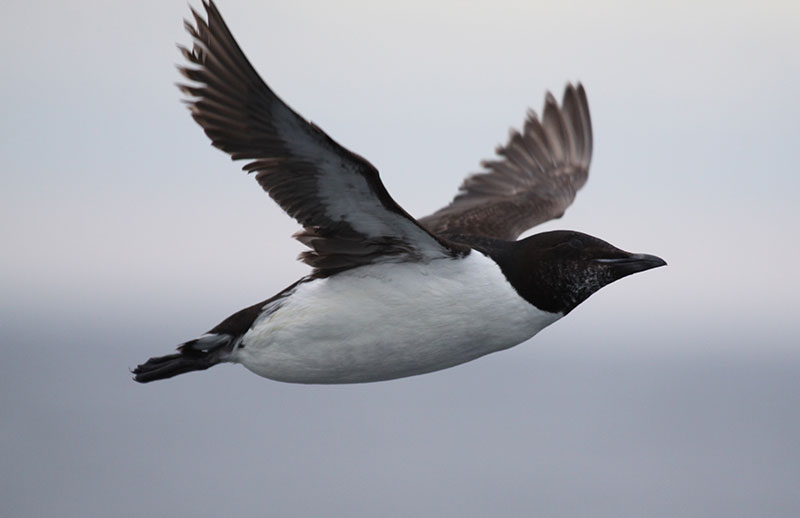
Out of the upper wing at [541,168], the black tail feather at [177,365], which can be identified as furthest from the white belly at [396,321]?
the upper wing at [541,168]

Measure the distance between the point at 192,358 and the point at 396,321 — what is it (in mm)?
1677

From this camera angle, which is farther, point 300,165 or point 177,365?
point 177,365

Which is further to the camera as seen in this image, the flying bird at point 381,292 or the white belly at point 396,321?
the white belly at point 396,321

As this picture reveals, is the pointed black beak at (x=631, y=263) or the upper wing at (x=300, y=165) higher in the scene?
the upper wing at (x=300, y=165)

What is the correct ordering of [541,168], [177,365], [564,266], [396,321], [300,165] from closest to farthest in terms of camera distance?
[300,165]
[396,321]
[564,266]
[177,365]
[541,168]

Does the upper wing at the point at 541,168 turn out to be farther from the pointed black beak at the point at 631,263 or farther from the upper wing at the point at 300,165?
the upper wing at the point at 300,165

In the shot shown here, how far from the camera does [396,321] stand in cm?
745

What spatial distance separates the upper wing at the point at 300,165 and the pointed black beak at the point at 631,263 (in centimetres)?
109

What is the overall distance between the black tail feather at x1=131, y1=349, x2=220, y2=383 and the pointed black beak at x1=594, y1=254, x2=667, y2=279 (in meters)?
2.94

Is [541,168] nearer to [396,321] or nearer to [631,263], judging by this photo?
[631,263]

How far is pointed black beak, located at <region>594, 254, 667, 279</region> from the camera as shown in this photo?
25.0 ft

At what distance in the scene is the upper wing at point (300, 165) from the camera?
21.0ft

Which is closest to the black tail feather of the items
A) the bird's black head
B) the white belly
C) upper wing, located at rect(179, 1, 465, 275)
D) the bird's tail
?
the bird's tail

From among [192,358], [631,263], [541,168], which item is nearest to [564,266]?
[631,263]
